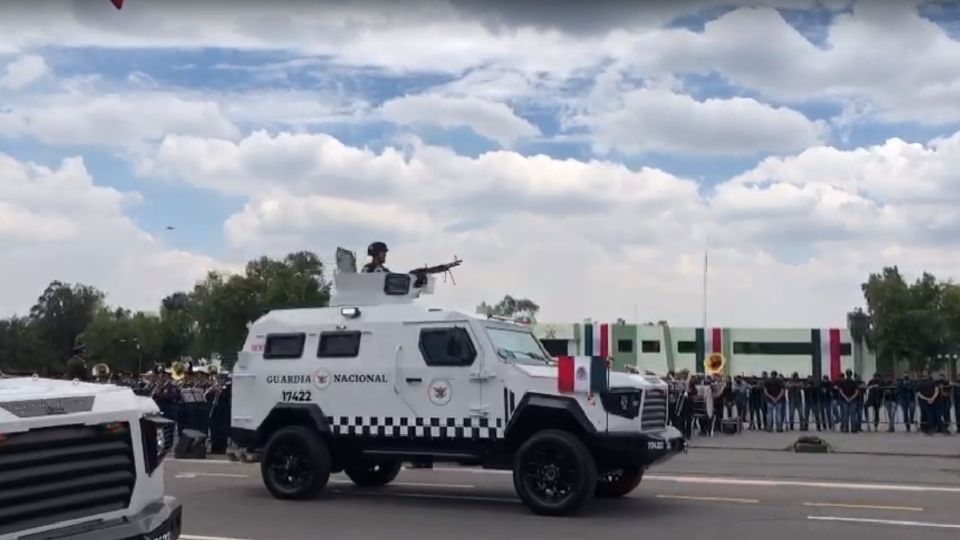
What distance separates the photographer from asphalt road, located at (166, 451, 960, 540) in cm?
1134

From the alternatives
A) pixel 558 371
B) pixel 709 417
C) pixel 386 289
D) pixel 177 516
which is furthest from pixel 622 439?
pixel 709 417

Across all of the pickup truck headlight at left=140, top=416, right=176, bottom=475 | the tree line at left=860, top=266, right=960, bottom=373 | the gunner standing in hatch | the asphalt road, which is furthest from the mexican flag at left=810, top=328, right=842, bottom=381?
the pickup truck headlight at left=140, top=416, right=176, bottom=475

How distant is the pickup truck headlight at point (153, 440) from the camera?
242 inches

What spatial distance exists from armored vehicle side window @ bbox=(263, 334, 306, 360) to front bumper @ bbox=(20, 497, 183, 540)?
26.5 feet

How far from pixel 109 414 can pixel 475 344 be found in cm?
767

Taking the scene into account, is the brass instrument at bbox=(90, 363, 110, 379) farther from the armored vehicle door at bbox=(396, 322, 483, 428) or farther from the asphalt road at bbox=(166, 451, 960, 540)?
the armored vehicle door at bbox=(396, 322, 483, 428)

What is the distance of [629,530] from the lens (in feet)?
37.7

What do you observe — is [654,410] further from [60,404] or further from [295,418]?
[60,404]

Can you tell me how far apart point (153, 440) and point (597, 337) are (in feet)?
225

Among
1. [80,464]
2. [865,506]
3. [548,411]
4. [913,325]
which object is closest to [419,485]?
[548,411]

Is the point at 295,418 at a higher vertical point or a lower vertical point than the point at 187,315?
lower

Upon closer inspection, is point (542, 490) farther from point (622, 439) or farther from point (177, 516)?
point (177, 516)

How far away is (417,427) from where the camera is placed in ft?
44.5

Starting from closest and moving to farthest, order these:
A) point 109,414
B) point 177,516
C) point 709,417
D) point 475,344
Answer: point 109,414 < point 177,516 < point 475,344 < point 709,417
